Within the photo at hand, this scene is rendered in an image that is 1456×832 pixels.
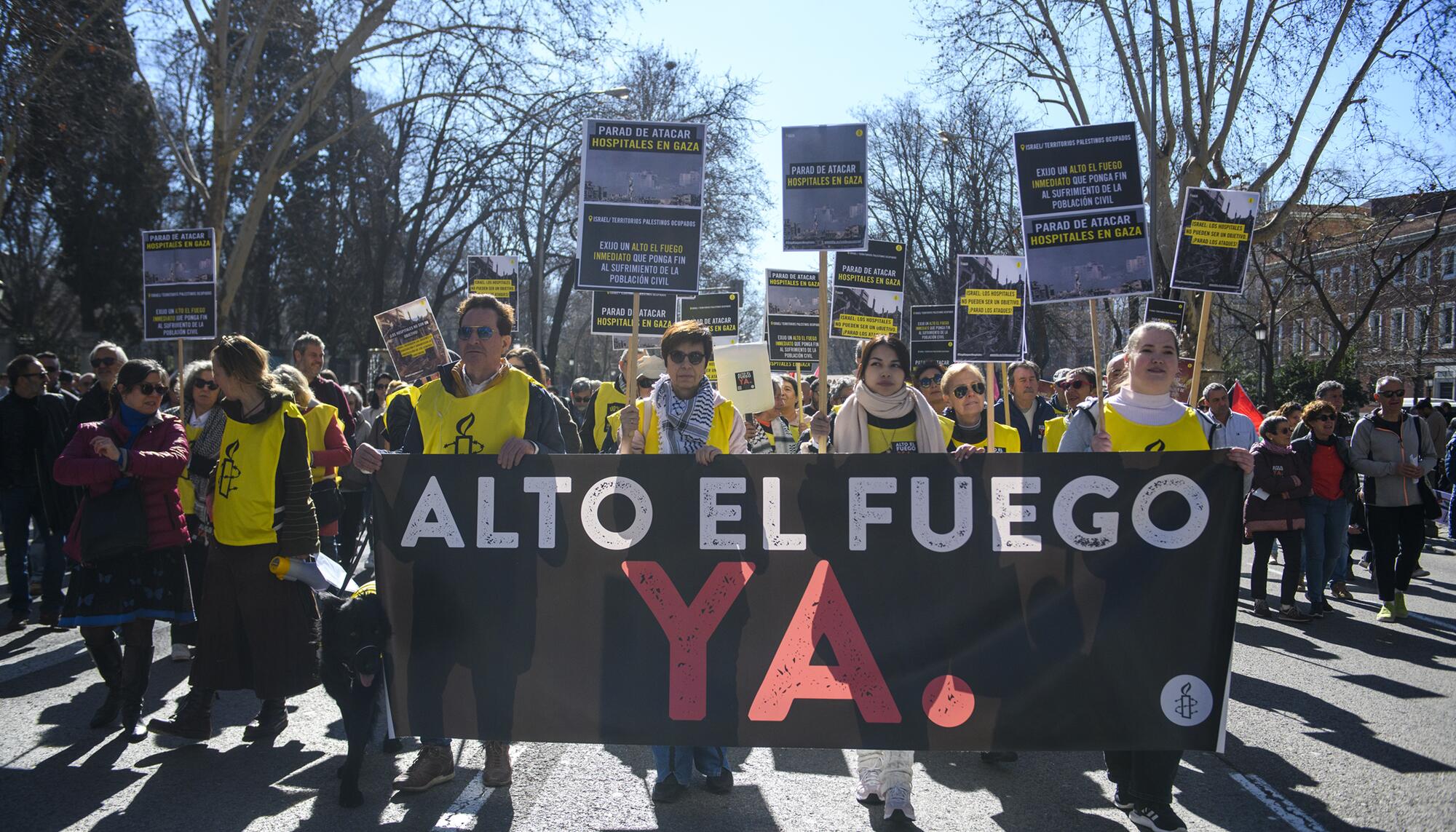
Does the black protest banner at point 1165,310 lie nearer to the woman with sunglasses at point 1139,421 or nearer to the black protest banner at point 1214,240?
the black protest banner at point 1214,240

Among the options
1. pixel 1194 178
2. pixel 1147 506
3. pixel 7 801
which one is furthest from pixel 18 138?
pixel 1194 178

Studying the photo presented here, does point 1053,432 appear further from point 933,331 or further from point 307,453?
point 933,331

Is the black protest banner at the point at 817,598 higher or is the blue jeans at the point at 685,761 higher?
the black protest banner at the point at 817,598

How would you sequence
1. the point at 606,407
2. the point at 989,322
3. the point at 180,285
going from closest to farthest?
1. the point at 989,322
2. the point at 606,407
3. the point at 180,285

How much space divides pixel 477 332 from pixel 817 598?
76.0 inches

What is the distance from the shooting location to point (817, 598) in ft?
14.3

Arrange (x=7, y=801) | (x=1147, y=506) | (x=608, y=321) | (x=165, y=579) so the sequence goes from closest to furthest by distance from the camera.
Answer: (x=1147, y=506)
(x=7, y=801)
(x=165, y=579)
(x=608, y=321)

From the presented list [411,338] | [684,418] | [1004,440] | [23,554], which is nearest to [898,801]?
[684,418]

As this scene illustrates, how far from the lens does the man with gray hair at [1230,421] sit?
896 centimetres

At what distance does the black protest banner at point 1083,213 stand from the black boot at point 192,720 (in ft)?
15.2

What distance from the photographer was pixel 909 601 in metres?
4.33

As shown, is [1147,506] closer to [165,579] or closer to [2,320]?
[165,579]

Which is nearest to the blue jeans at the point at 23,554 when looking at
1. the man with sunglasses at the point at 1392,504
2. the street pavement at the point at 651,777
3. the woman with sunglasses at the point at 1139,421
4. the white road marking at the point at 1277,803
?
the street pavement at the point at 651,777

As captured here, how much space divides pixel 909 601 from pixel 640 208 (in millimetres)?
2708
